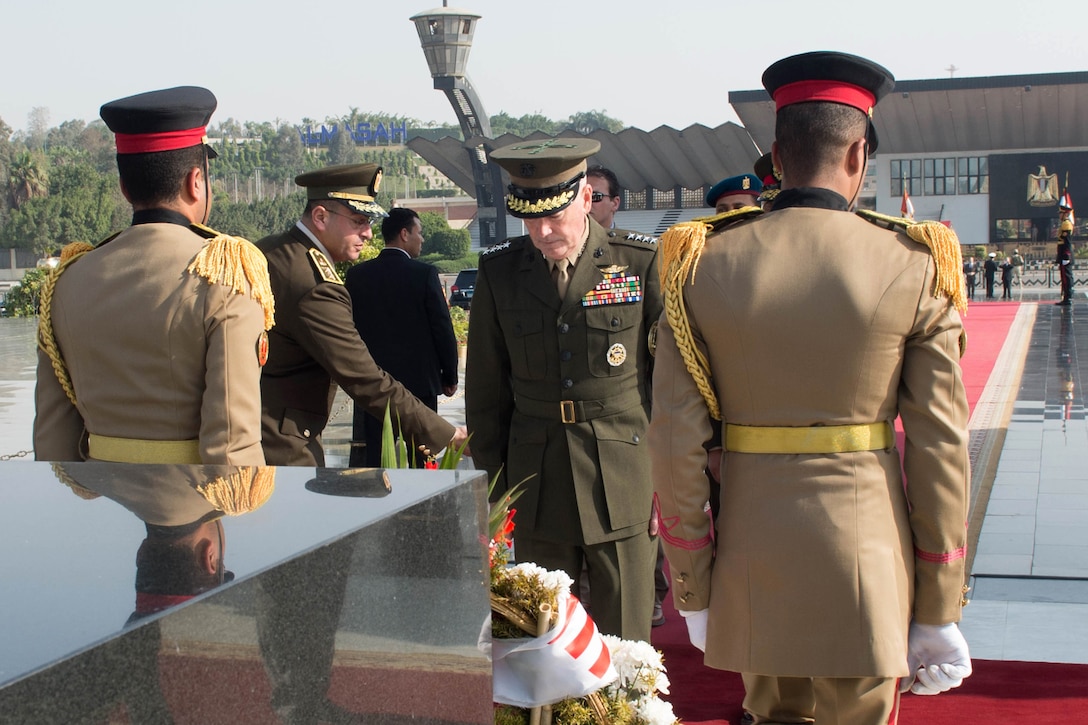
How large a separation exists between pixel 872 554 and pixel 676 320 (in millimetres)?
559

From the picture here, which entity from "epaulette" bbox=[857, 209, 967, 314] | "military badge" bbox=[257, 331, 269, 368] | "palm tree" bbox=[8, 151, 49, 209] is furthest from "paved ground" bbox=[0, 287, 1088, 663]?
"palm tree" bbox=[8, 151, 49, 209]

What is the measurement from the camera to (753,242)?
2.25 m

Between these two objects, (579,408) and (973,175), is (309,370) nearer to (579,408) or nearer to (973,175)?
(579,408)

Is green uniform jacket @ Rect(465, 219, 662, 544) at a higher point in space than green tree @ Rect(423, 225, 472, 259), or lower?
higher

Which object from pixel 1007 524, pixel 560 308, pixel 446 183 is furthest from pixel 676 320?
pixel 446 183

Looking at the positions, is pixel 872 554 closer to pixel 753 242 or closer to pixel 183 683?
pixel 753 242

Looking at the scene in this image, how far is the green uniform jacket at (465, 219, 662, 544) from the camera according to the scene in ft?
11.1

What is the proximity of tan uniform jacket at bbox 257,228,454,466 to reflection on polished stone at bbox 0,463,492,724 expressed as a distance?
55.1 inches

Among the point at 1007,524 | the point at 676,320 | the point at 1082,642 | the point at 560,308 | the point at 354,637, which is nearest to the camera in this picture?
the point at 354,637

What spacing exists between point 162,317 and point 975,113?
46.4 meters

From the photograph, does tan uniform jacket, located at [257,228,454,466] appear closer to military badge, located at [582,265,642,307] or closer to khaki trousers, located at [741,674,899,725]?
military badge, located at [582,265,642,307]

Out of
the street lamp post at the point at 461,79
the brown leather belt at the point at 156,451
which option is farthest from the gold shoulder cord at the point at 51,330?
the street lamp post at the point at 461,79

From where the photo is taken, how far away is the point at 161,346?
2.50 metres

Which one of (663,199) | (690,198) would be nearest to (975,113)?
(690,198)
